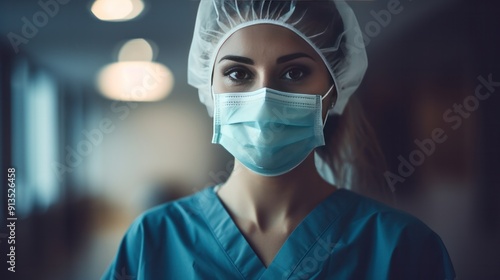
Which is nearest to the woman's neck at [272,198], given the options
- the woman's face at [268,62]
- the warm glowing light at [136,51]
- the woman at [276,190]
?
the woman at [276,190]

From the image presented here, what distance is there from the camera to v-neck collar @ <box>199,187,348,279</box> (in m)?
0.86

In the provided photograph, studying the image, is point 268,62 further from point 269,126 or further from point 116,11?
point 116,11

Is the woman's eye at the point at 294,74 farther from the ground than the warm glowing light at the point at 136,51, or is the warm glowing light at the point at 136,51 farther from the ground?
the warm glowing light at the point at 136,51

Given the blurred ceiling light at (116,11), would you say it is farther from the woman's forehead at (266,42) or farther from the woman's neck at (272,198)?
the woman's neck at (272,198)

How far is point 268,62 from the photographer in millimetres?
836

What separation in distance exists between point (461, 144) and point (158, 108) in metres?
0.73

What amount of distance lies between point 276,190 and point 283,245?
0.12 meters

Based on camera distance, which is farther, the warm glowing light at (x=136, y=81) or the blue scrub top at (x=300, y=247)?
the warm glowing light at (x=136, y=81)

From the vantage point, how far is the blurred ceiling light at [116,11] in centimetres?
101

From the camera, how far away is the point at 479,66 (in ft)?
3.29

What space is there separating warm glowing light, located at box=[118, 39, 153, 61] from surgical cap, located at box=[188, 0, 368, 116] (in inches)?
4.4

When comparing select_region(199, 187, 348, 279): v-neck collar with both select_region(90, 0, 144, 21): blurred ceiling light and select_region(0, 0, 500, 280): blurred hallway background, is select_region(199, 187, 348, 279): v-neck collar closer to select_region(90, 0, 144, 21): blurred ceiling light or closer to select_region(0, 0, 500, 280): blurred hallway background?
select_region(0, 0, 500, 280): blurred hallway background

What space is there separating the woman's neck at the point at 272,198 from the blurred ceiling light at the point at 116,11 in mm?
438

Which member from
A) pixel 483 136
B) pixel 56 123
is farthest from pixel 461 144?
pixel 56 123
